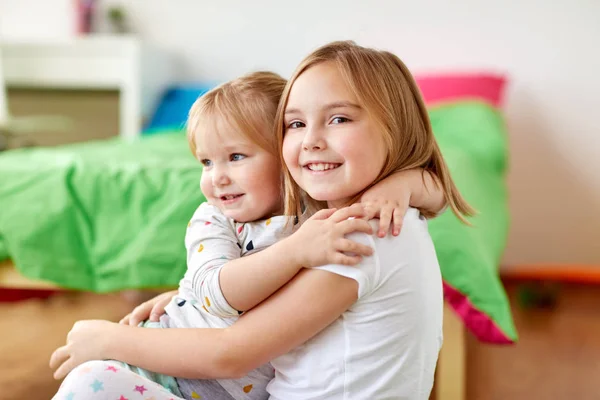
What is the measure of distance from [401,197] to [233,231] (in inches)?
8.9

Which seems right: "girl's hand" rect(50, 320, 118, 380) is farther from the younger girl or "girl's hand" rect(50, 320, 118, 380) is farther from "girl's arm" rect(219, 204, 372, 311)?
"girl's arm" rect(219, 204, 372, 311)

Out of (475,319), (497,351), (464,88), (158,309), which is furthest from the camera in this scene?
(464,88)

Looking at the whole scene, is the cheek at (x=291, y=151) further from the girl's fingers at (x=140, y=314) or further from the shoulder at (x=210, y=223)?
the girl's fingers at (x=140, y=314)

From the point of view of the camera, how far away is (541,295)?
2533 millimetres

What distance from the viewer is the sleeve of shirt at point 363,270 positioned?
0.68 meters

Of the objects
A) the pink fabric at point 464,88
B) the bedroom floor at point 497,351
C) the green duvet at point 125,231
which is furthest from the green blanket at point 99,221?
the pink fabric at point 464,88

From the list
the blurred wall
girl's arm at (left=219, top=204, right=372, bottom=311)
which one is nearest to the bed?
girl's arm at (left=219, top=204, right=372, bottom=311)

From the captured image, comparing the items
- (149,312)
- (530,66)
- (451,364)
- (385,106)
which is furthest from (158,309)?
(530,66)

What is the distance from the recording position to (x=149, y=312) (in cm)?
94

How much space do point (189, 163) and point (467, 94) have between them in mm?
1419

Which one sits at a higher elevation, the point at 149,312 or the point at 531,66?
the point at 531,66

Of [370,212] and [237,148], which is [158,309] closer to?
[237,148]

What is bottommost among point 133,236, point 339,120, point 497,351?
point 497,351

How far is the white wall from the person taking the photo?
2.76 metres
